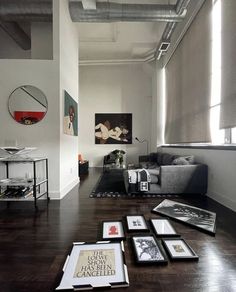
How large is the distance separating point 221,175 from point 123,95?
5.77 meters

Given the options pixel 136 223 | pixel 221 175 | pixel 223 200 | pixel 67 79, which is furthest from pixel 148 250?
pixel 67 79

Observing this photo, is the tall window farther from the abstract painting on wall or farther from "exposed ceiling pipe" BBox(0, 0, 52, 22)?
"exposed ceiling pipe" BBox(0, 0, 52, 22)

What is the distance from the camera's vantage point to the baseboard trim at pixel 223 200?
9.84 ft

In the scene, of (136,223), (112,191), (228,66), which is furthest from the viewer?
(112,191)

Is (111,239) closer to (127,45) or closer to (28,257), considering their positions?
(28,257)

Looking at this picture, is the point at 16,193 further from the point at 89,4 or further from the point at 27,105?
the point at 89,4

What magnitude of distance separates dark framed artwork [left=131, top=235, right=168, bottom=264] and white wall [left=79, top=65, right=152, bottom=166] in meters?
6.29

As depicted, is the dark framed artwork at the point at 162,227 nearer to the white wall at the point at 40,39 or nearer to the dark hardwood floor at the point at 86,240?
the dark hardwood floor at the point at 86,240

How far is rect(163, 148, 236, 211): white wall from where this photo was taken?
3023 millimetres

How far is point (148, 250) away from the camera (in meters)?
1.86

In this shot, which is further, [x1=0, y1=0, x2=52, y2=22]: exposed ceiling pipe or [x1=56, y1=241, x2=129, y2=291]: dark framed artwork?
[x1=0, y1=0, x2=52, y2=22]: exposed ceiling pipe

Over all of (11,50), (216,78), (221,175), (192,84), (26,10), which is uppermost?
(11,50)

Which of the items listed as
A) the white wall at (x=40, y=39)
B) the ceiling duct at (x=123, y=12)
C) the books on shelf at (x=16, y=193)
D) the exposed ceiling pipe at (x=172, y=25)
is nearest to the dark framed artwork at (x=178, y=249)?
the books on shelf at (x=16, y=193)

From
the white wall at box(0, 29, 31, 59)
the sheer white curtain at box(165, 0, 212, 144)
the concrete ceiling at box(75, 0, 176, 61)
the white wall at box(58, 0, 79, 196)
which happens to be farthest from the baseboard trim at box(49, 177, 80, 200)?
the white wall at box(0, 29, 31, 59)
